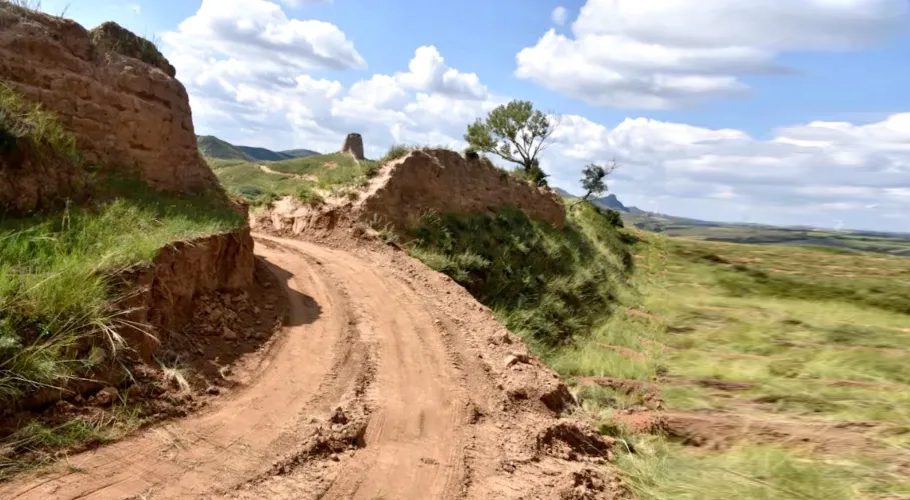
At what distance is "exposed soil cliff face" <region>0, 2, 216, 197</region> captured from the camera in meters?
7.29

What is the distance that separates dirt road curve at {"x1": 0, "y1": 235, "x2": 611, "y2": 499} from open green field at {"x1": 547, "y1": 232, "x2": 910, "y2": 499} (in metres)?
1.13

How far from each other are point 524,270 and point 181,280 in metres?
10.5

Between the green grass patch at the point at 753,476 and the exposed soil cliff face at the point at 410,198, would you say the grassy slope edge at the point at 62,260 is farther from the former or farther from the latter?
the exposed soil cliff face at the point at 410,198

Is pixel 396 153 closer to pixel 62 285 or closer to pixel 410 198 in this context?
pixel 410 198

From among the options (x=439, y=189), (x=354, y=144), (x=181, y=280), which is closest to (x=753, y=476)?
(x=181, y=280)

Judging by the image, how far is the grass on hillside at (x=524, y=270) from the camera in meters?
13.3

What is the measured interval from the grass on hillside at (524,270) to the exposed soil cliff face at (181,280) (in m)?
5.50

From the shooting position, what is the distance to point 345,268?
11.2 meters

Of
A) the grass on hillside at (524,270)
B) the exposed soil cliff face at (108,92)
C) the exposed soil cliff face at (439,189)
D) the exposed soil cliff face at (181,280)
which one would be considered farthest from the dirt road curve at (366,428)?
the exposed soil cliff face at (439,189)

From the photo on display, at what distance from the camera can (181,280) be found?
6570 millimetres

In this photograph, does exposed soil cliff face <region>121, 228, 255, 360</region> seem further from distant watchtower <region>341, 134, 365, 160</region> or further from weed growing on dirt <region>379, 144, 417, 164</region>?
distant watchtower <region>341, 134, 365, 160</region>

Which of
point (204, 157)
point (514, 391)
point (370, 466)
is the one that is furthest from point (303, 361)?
point (204, 157)

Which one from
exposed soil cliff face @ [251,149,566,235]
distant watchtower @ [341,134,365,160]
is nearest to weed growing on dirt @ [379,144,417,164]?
exposed soil cliff face @ [251,149,566,235]

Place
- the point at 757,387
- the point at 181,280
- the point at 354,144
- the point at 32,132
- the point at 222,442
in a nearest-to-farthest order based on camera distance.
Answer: the point at 222,442 → the point at 32,132 → the point at 181,280 → the point at 757,387 → the point at 354,144
